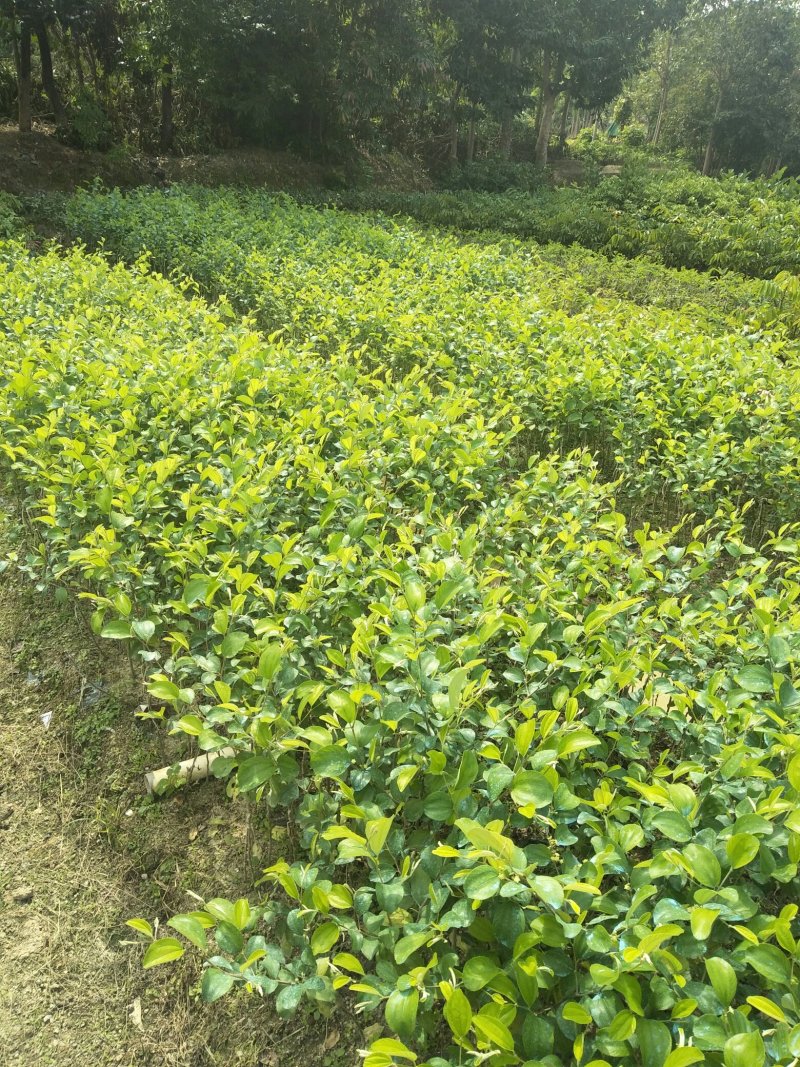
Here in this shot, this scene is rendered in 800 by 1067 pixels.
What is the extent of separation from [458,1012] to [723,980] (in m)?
0.41

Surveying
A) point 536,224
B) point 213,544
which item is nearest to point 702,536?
point 213,544

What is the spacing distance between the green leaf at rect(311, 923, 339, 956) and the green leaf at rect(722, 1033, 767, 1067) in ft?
2.18

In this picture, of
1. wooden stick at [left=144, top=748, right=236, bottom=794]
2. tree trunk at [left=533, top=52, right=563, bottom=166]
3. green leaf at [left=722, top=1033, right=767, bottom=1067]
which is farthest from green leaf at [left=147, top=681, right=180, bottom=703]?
tree trunk at [left=533, top=52, right=563, bottom=166]

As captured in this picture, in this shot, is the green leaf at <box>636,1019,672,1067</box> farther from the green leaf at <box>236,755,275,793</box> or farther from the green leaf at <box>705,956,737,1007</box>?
the green leaf at <box>236,755,275,793</box>

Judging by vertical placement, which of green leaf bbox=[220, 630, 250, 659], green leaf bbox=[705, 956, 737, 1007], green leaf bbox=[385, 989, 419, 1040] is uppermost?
green leaf bbox=[220, 630, 250, 659]

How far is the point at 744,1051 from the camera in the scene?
3.26 feet

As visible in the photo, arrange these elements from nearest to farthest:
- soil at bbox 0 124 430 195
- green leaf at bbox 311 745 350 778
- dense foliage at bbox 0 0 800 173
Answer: green leaf at bbox 311 745 350 778 → soil at bbox 0 124 430 195 → dense foliage at bbox 0 0 800 173

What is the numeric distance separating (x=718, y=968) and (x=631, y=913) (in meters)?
0.15

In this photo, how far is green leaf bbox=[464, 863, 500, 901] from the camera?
119 cm

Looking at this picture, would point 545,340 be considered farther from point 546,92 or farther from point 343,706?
point 546,92

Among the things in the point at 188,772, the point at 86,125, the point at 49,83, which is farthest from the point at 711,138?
the point at 188,772

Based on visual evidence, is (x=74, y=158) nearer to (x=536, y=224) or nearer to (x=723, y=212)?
(x=536, y=224)

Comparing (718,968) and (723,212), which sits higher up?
(723,212)

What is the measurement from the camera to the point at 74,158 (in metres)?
12.7
